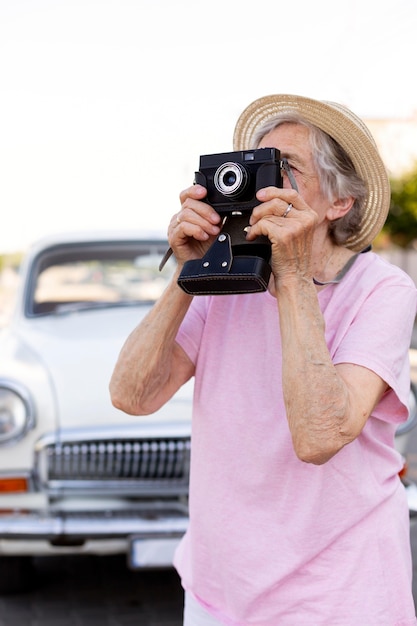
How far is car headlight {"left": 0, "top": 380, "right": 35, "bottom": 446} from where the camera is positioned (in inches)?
127

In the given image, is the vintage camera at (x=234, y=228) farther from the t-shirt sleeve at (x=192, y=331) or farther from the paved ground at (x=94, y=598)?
the paved ground at (x=94, y=598)

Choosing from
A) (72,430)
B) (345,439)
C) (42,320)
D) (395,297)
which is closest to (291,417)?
(345,439)

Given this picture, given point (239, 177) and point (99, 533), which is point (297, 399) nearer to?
point (239, 177)

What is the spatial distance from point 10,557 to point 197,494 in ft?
7.18

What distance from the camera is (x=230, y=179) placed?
151 centimetres

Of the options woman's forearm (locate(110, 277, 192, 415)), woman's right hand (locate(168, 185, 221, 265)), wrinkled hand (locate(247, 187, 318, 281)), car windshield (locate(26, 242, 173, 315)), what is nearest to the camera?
wrinkled hand (locate(247, 187, 318, 281))

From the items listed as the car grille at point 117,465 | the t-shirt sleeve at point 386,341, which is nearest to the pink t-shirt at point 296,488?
the t-shirt sleeve at point 386,341

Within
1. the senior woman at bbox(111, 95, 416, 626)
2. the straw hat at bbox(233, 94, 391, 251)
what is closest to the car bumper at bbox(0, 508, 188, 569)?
the senior woman at bbox(111, 95, 416, 626)

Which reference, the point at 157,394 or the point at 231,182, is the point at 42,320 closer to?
the point at 157,394

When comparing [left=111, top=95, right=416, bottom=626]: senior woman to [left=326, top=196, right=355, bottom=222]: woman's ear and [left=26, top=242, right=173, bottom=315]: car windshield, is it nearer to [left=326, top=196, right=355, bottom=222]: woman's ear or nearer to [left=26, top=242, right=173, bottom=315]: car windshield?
[left=326, top=196, right=355, bottom=222]: woman's ear


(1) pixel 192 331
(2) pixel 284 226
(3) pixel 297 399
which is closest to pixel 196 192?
(2) pixel 284 226

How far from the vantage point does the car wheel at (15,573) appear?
3561 mm

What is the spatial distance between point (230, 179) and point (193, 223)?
0.37 feet

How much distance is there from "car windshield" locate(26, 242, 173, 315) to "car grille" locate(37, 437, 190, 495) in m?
1.54
